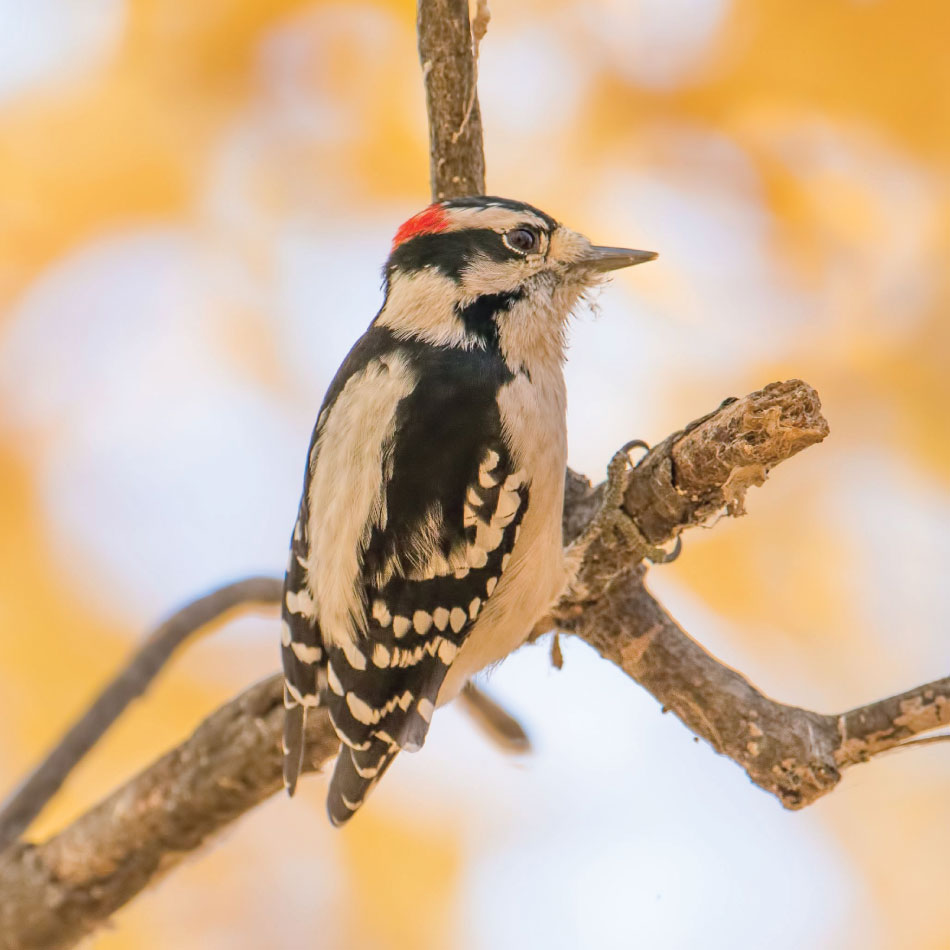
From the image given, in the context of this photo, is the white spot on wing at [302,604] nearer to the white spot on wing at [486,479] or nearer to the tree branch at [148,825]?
the tree branch at [148,825]

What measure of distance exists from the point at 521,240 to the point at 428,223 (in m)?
0.26

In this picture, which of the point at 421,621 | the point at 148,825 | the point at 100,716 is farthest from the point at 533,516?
the point at 100,716

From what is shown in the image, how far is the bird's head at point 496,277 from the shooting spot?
292 cm

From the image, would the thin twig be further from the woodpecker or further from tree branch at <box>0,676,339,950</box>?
the woodpecker

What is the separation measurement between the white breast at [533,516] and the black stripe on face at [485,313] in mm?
162

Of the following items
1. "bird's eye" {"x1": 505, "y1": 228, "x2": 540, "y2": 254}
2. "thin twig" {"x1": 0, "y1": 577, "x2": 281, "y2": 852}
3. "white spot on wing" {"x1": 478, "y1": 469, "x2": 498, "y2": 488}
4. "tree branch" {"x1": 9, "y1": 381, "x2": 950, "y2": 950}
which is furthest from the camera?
"thin twig" {"x1": 0, "y1": 577, "x2": 281, "y2": 852}

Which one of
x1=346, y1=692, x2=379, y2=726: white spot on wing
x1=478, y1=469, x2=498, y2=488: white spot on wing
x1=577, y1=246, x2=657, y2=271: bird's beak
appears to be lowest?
x1=346, y1=692, x2=379, y2=726: white spot on wing

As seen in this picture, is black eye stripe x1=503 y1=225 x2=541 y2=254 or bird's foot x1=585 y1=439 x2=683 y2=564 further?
black eye stripe x1=503 y1=225 x2=541 y2=254

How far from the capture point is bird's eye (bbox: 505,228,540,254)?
2979 mm

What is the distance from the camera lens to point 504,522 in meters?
2.68

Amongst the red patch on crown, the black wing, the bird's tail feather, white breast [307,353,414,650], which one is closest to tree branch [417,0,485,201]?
the red patch on crown

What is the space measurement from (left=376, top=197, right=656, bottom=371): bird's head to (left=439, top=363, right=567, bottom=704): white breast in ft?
0.44

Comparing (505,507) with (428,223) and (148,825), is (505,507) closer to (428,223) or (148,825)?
(428,223)

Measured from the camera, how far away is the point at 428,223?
119 inches
